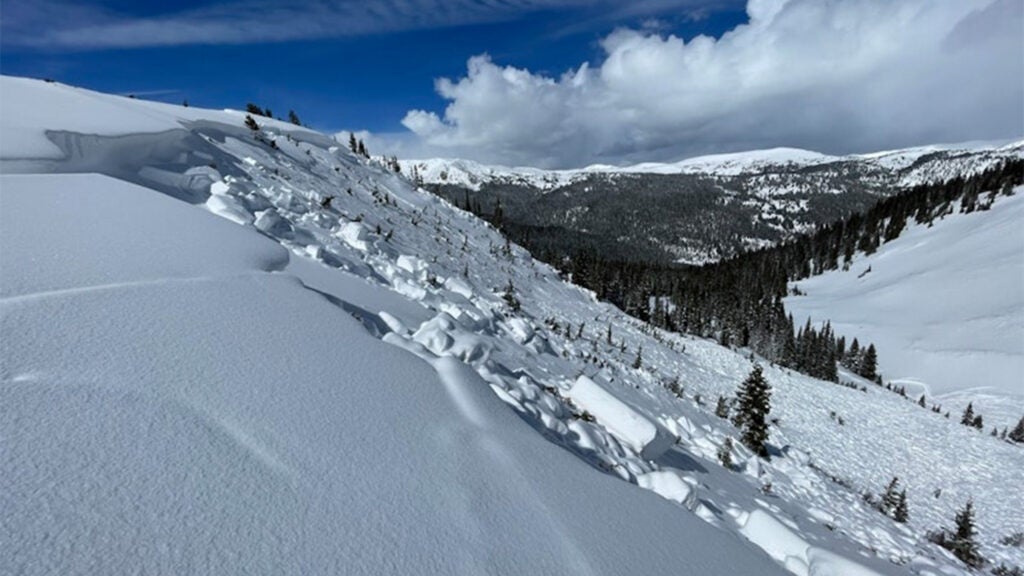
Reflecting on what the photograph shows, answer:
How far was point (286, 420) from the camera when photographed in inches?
138

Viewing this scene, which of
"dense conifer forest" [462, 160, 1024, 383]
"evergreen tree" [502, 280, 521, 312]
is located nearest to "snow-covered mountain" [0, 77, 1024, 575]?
"evergreen tree" [502, 280, 521, 312]

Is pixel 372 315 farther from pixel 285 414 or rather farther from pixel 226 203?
pixel 226 203

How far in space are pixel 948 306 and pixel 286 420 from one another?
10836 cm

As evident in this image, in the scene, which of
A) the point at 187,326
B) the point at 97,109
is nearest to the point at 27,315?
the point at 187,326

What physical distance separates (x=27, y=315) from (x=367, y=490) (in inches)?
122

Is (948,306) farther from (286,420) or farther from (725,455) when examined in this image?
(286,420)

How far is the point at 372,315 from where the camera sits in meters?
6.82

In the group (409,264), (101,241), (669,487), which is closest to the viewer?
(101,241)

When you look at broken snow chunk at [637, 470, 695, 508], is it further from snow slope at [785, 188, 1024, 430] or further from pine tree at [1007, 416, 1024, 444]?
snow slope at [785, 188, 1024, 430]

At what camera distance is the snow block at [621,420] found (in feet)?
22.4

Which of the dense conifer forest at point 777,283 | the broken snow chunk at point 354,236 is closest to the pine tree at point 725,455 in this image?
the broken snow chunk at point 354,236

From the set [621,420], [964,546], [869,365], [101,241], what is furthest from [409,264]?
[869,365]

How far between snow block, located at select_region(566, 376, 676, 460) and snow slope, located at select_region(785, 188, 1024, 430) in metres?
67.7

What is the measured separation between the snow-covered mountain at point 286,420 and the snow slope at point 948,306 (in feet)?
223
